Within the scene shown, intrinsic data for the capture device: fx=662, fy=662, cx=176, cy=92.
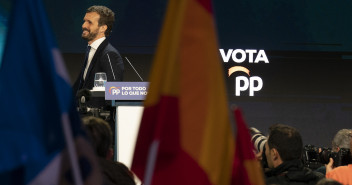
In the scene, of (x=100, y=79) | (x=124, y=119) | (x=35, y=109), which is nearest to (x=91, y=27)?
(x=100, y=79)

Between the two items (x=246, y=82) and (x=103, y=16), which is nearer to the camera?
(x=103, y=16)

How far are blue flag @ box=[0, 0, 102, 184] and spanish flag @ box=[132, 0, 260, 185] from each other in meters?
0.19

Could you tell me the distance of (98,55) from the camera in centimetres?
528

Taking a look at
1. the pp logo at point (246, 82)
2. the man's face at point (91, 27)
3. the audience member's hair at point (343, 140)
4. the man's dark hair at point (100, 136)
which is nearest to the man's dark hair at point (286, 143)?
the man's dark hair at point (100, 136)

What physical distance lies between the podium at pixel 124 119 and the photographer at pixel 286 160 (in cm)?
124

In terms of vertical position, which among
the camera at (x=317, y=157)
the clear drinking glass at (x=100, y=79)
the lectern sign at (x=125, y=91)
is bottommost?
the camera at (x=317, y=157)

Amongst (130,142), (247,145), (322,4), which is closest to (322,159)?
(130,142)

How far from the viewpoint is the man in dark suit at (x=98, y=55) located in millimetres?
5219

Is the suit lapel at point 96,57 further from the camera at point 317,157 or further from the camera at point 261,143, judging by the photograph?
the camera at point 317,157

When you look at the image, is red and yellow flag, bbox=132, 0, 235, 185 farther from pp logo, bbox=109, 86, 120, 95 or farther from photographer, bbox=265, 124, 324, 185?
pp logo, bbox=109, 86, 120, 95

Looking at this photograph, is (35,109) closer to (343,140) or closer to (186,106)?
(186,106)

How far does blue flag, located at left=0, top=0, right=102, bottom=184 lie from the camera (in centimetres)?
174

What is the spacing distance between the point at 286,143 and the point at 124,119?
4.59 ft

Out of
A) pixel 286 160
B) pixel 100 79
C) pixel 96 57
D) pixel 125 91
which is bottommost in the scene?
pixel 286 160
